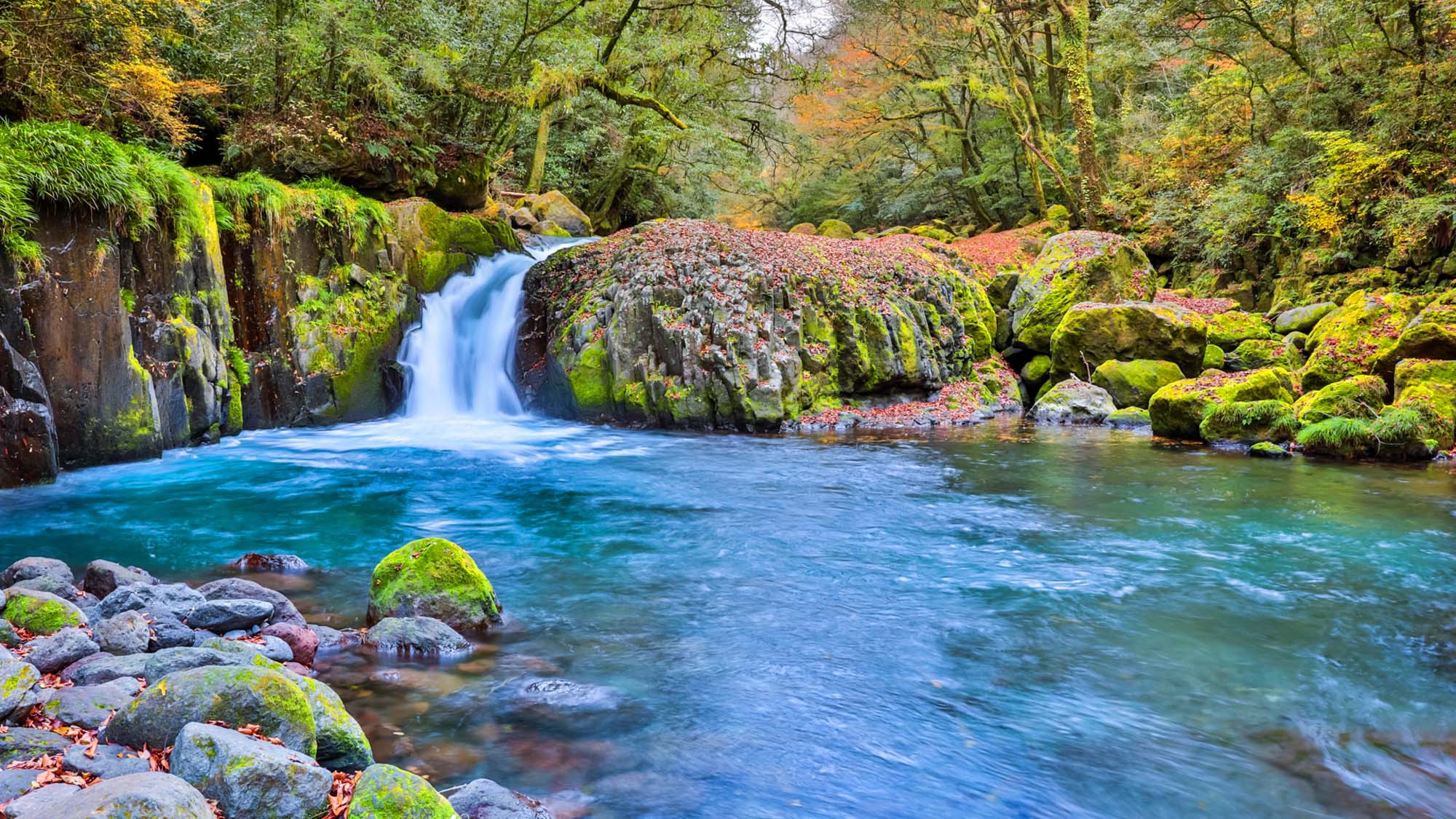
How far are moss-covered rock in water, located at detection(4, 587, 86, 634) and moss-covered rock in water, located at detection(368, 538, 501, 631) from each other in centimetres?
145

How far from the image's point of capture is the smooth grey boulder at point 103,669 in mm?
3352

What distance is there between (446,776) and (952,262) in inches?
710

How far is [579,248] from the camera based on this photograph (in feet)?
52.2

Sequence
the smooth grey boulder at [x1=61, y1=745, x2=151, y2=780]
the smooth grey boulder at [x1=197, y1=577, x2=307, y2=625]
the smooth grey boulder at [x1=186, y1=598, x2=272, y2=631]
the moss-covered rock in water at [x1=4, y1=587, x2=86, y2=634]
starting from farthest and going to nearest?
the smooth grey boulder at [x1=197, y1=577, x2=307, y2=625]
the smooth grey boulder at [x1=186, y1=598, x2=272, y2=631]
the moss-covered rock in water at [x1=4, y1=587, x2=86, y2=634]
the smooth grey boulder at [x1=61, y1=745, x2=151, y2=780]

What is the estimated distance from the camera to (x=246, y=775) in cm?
247

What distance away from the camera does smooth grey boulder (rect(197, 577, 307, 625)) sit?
4582 mm

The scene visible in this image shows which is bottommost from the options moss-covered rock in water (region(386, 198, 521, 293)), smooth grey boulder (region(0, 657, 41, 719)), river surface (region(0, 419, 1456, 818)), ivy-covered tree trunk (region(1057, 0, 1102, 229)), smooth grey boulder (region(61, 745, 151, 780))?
river surface (region(0, 419, 1456, 818))

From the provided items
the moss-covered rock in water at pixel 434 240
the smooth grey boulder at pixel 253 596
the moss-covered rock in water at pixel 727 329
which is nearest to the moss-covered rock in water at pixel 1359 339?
the moss-covered rock in water at pixel 727 329

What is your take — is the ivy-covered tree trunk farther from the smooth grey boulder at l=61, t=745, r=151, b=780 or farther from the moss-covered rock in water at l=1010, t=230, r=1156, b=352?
the smooth grey boulder at l=61, t=745, r=151, b=780

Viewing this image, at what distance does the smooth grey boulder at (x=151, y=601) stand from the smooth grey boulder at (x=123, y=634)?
31 centimetres

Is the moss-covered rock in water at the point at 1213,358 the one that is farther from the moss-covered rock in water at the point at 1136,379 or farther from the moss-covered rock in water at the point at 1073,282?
the moss-covered rock in water at the point at 1073,282

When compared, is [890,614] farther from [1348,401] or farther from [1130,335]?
[1130,335]

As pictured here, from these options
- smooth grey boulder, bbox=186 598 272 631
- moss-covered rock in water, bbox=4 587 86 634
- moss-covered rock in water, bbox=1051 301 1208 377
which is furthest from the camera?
moss-covered rock in water, bbox=1051 301 1208 377

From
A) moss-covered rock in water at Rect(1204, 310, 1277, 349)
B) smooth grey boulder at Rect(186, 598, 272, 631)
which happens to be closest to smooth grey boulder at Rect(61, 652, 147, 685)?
smooth grey boulder at Rect(186, 598, 272, 631)
